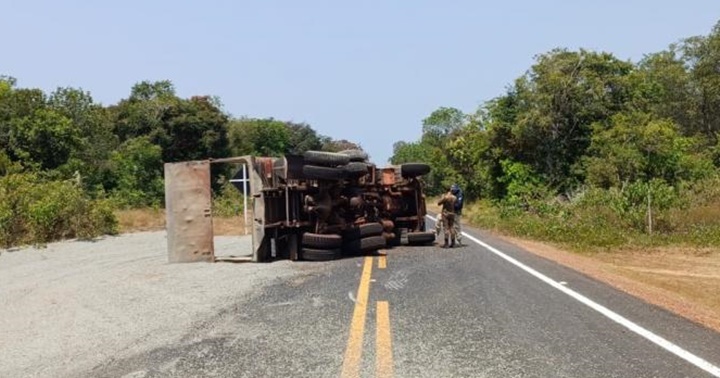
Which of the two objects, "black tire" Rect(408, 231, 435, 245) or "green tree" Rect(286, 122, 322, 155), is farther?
"green tree" Rect(286, 122, 322, 155)

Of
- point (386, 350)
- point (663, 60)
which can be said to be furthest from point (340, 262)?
point (663, 60)

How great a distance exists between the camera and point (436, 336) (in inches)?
277

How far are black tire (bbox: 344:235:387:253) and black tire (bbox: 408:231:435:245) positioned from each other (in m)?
2.86

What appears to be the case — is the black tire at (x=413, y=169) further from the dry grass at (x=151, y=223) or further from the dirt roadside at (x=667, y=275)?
the dry grass at (x=151, y=223)

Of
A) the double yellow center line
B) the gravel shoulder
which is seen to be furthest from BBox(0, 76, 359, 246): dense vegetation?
the double yellow center line

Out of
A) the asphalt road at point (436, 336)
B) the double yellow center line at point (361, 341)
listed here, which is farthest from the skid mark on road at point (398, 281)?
the double yellow center line at point (361, 341)

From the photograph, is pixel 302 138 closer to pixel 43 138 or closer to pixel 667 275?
pixel 43 138

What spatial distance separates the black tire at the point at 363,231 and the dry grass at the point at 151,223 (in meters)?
11.5

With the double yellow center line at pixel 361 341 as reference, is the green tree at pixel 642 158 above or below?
above

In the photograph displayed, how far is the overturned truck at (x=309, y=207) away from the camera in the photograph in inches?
607

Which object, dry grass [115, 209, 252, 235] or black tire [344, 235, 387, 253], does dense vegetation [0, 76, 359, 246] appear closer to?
dry grass [115, 209, 252, 235]

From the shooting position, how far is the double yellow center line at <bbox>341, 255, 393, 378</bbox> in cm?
578

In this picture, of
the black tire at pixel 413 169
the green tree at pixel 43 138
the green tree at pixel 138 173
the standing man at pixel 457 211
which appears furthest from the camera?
the green tree at pixel 138 173

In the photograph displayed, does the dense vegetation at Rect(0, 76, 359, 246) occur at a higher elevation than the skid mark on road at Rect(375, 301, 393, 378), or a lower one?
higher
